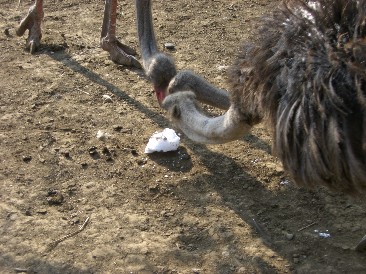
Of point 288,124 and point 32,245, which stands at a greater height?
point 288,124

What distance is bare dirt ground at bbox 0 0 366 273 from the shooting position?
3.65 meters

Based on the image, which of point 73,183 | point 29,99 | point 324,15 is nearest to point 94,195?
point 73,183

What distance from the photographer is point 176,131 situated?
4707 millimetres

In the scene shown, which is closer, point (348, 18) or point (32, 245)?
point (348, 18)

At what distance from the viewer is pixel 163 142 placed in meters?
4.52

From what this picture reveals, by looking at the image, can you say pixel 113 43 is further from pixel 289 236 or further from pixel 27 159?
pixel 289 236

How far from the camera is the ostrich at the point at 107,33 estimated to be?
548 cm

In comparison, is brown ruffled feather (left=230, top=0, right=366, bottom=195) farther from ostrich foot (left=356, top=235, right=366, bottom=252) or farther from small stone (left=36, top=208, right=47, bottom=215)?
small stone (left=36, top=208, right=47, bottom=215)

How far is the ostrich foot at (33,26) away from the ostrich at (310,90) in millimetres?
2675

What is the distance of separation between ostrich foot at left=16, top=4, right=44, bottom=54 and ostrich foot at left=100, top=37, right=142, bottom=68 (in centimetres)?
56

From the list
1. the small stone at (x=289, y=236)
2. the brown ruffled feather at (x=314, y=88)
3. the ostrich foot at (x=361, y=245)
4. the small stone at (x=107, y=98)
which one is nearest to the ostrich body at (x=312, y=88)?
the brown ruffled feather at (x=314, y=88)

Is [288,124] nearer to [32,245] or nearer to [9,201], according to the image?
[32,245]

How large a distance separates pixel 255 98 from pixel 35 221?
143cm

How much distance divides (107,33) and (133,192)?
1.79 metres
